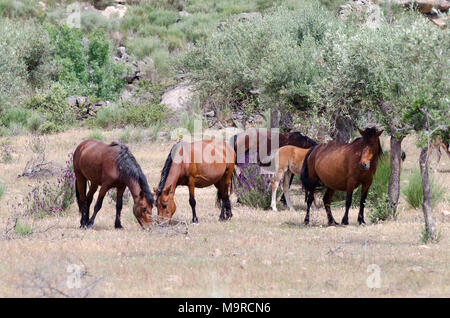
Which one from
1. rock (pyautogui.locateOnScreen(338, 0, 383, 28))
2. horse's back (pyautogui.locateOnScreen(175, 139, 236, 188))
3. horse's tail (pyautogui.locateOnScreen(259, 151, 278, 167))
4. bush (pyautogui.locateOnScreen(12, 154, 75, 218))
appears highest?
rock (pyautogui.locateOnScreen(338, 0, 383, 28))

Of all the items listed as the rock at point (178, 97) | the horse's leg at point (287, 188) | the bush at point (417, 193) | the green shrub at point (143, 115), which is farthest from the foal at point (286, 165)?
the rock at point (178, 97)

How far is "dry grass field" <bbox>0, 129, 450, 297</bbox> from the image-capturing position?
24.8 feet

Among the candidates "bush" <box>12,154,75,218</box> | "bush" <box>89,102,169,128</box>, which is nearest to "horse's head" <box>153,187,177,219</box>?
"bush" <box>12,154,75,218</box>

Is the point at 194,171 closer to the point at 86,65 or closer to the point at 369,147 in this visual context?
the point at 369,147

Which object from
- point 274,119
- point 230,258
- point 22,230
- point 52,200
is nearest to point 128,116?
point 274,119

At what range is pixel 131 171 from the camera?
468 inches

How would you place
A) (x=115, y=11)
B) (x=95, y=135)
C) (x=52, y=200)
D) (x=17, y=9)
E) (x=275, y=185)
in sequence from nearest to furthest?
(x=52, y=200)
(x=275, y=185)
(x=95, y=135)
(x=17, y=9)
(x=115, y=11)

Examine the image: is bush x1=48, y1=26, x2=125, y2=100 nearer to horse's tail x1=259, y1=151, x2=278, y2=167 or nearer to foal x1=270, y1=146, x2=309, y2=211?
horse's tail x1=259, y1=151, x2=278, y2=167

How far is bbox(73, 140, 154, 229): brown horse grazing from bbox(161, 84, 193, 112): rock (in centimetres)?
1884

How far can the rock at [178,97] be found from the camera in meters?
31.8

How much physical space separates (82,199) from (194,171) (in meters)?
2.16

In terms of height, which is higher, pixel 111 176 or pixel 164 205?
pixel 111 176


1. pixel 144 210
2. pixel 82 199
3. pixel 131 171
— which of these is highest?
pixel 131 171

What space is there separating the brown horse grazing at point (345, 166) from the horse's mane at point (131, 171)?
3.18 m
